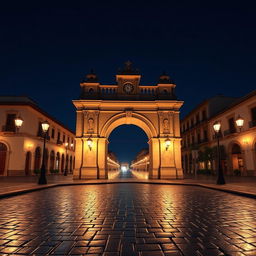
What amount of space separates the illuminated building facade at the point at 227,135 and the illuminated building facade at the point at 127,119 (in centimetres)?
278

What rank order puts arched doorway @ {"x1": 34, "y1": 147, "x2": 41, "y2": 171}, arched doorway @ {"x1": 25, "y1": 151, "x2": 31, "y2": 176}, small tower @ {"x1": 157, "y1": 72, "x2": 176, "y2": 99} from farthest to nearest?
arched doorway @ {"x1": 34, "y1": 147, "x2": 41, "y2": 171}
arched doorway @ {"x1": 25, "y1": 151, "x2": 31, "y2": 176}
small tower @ {"x1": 157, "y1": 72, "x2": 176, "y2": 99}

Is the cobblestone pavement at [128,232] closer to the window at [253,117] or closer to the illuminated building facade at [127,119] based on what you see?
the illuminated building facade at [127,119]

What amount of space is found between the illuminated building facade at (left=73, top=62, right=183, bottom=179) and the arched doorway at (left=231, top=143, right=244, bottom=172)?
9788mm

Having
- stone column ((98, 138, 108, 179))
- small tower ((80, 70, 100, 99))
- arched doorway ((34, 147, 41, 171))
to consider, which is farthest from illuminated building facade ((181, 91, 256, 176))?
arched doorway ((34, 147, 41, 171))

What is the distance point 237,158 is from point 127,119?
15.2 meters

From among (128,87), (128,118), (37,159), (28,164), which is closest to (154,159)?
(128,118)

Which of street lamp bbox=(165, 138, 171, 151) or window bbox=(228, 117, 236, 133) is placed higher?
window bbox=(228, 117, 236, 133)

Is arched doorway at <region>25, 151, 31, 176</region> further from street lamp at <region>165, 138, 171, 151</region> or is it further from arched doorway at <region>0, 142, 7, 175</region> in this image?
street lamp at <region>165, 138, 171, 151</region>

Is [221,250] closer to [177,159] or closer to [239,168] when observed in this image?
[177,159]

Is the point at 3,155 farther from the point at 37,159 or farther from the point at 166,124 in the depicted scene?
the point at 166,124

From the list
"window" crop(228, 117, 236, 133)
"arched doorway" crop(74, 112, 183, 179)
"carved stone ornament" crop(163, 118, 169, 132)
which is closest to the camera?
"arched doorway" crop(74, 112, 183, 179)

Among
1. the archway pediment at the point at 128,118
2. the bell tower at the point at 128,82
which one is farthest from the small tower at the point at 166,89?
the archway pediment at the point at 128,118

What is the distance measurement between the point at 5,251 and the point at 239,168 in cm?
2605

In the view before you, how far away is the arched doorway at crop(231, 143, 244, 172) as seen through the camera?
22969mm
